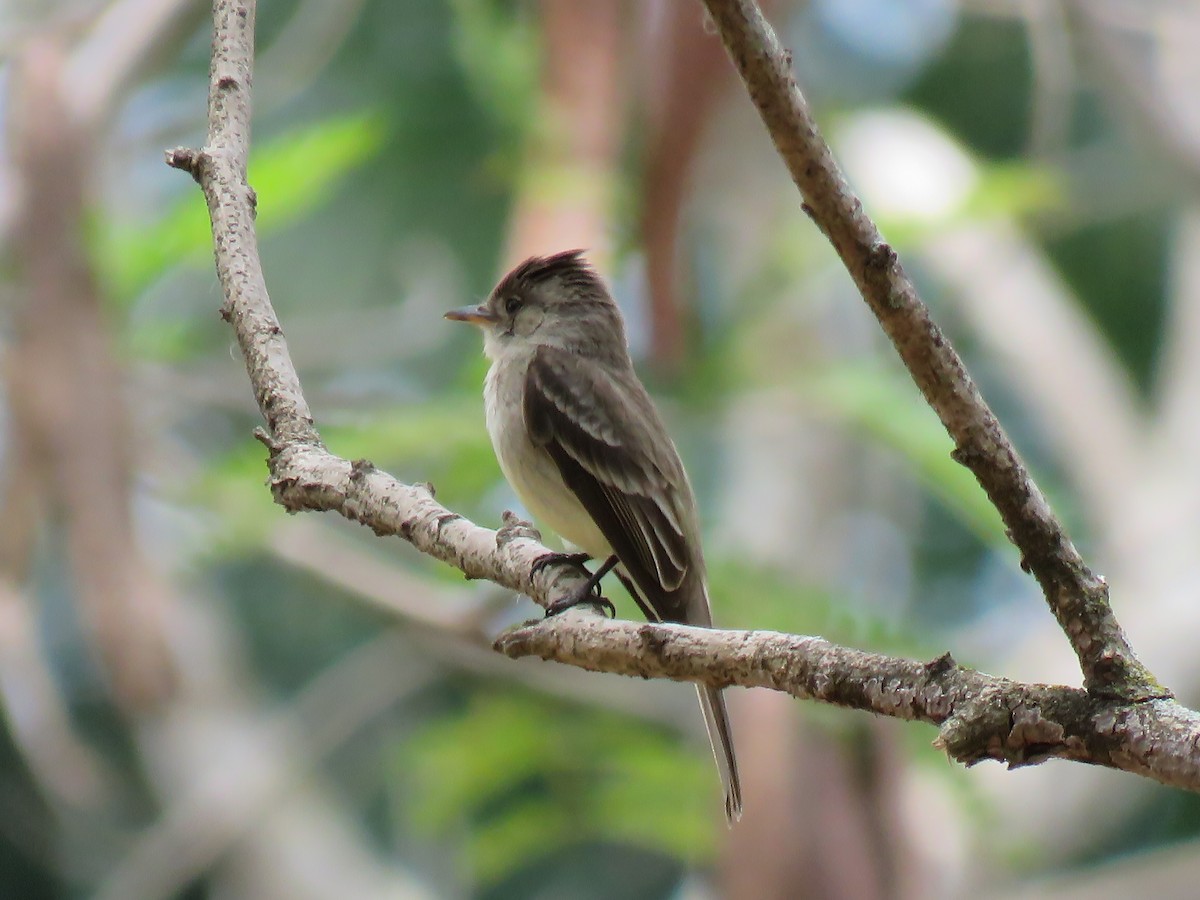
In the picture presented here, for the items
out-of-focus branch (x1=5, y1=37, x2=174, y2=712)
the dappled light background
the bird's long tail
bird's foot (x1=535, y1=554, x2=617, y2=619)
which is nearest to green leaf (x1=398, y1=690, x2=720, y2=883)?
the dappled light background

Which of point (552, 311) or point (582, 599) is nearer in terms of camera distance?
point (582, 599)

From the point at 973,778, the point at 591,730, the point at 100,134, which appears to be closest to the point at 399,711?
the point at 591,730

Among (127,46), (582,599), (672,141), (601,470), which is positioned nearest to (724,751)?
(582,599)

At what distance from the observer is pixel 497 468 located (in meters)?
5.46

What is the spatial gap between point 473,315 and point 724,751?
6.10 feet

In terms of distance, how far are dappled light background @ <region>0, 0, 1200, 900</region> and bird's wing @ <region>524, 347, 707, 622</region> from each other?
0.71 metres

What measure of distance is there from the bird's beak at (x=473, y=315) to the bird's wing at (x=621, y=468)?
320 mm

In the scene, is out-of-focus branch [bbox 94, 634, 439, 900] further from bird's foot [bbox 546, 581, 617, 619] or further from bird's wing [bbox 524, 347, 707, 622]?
bird's foot [bbox 546, 581, 617, 619]

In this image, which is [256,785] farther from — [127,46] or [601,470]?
[601,470]

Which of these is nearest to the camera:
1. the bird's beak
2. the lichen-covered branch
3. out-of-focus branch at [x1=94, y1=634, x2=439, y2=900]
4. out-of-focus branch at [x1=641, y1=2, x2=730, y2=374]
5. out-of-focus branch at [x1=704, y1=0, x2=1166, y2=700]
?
the lichen-covered branch

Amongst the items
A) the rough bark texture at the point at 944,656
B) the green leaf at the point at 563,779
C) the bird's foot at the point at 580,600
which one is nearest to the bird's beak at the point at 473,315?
the bird's foot at the point at 580,600

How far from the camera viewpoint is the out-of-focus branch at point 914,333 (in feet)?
6.15

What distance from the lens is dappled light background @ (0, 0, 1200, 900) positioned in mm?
5043

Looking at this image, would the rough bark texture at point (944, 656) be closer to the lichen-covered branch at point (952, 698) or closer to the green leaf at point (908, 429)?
the lichen-covered branch at point (952, 698)
